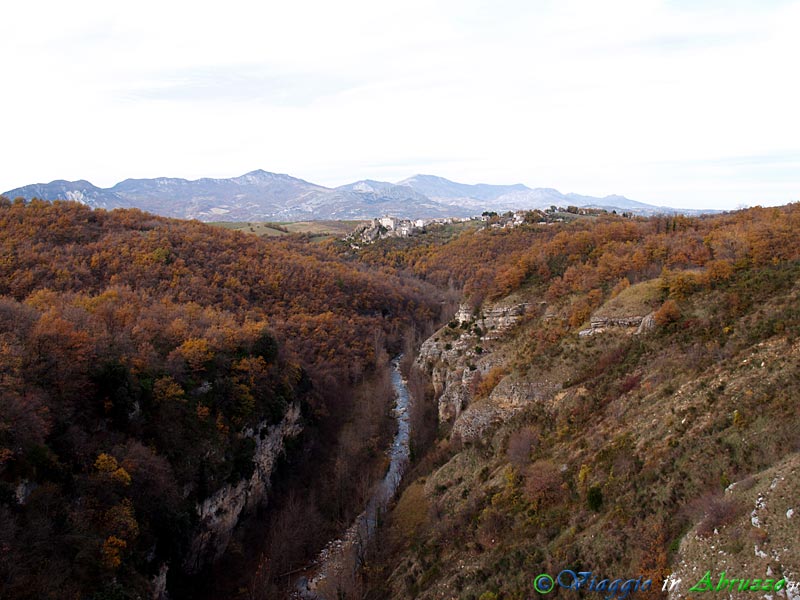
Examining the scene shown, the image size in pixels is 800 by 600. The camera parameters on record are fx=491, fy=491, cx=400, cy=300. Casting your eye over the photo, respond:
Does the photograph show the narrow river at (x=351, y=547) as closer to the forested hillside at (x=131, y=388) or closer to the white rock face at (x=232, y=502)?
the forested hillside at (x=131, y=388)

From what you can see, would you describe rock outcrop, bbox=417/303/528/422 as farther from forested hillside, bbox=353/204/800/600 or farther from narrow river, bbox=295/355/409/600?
narrow river, bbox=295/355/409/600

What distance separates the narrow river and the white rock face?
6.57 m

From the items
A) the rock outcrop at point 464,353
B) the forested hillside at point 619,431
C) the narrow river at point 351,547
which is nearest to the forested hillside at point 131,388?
the narrow river at point 351,547

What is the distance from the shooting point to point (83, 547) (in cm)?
2284

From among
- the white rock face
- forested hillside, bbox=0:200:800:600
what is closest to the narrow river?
forested hillside, bbox=0:200:800:600

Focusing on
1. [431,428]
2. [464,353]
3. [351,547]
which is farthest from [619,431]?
[431,428]

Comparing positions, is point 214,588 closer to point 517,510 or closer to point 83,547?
point 83,547

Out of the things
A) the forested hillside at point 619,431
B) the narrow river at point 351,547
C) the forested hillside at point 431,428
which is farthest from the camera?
the narrow river at point 351,547

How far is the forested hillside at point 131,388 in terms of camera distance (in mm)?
23500

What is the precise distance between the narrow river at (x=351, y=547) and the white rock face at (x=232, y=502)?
21.5 ft

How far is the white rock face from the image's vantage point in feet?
108

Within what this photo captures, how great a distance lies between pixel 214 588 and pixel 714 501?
101 ft

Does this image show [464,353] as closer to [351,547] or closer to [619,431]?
[351,547]

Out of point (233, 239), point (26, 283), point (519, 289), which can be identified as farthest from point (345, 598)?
point (233, 239)
